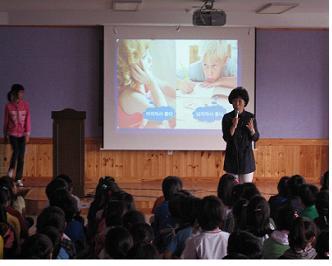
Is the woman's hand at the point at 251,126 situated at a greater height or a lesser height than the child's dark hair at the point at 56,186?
greater

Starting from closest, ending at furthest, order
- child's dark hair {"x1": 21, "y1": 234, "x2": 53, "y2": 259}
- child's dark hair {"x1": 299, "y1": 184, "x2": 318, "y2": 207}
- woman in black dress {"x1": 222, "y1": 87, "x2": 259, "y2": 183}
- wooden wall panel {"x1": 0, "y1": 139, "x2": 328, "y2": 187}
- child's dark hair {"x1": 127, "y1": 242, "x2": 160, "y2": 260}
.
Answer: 1. child's dark hair {"x1": 127, "y1": 242, "x2": 160, "y2": 260}
2. child's dark hair {"x1": 21, "y1": 234, "x2": 53, "y2": 259}
3. child's dark hair {"x1": 299, "y1": 184, "x2": 318, "y2": 207}
4. woman in black dress {"x1": 222, "y1": 87, "x2": 259, "y2": 183}
5. wooden wall panel {"x1": 0, "y1": 139, "x2": 328, "y2": 187}

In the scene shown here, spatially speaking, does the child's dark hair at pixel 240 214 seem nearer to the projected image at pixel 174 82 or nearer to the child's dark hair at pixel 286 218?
the child's dark hair at pixel 286 218

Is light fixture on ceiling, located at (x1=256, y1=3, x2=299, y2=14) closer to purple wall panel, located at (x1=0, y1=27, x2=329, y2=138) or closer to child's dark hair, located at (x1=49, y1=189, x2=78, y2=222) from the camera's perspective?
purple wall panel, located at (x1=0, y1=27, x2=329, y2=138)

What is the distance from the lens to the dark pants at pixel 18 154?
773 cm

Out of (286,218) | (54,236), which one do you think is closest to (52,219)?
(54,236)

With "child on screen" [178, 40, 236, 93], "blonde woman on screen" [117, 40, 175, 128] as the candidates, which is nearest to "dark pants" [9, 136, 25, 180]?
"blonde woman on screen" [117, 40, 175, 128]

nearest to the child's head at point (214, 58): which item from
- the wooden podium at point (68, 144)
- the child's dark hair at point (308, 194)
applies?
the wooden podium at point (68, 144)

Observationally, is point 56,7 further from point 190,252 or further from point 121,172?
point 190,252

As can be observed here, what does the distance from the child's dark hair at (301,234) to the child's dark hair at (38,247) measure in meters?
1.07

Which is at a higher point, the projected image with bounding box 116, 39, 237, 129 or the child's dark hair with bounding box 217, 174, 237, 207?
the projected image with bounding box 116, 39, 237, 129

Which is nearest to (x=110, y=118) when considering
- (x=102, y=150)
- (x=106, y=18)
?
(x=102, y=150)

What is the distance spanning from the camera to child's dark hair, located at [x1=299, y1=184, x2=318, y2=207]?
4095 mm

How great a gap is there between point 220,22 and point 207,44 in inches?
51.8

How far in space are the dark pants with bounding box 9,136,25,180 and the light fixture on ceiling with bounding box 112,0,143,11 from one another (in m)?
1.87
